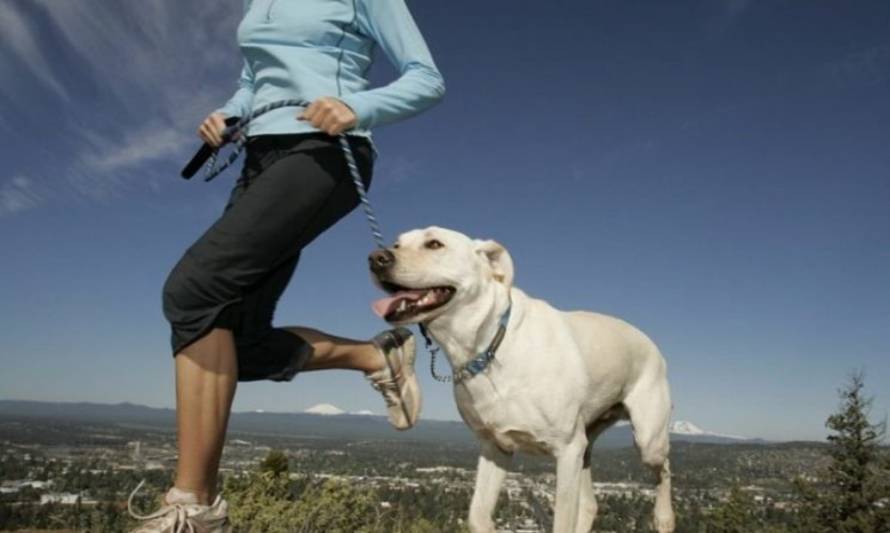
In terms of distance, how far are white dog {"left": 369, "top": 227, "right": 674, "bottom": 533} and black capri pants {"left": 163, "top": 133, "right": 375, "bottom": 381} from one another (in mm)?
A: 518

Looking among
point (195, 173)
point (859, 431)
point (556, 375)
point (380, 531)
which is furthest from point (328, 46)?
point (859, 431)

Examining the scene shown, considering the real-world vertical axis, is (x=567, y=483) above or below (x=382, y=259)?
below

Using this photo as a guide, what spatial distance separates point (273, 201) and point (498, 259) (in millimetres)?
1461

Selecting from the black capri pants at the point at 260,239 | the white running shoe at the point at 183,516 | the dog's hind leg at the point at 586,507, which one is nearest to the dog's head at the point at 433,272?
the black capri pants at the point at 260,239

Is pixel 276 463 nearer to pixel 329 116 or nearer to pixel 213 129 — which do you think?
pixel 213 129

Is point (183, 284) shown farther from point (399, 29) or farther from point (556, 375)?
point (556, 375)

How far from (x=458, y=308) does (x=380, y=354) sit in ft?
2.00

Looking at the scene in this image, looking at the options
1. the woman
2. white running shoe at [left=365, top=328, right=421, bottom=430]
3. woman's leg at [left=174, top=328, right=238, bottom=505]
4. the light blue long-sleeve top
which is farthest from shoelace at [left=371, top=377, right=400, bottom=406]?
the light blue long-sleeve top

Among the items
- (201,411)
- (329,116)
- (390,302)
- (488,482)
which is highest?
(329,116)

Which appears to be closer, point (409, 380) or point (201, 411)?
point (201, 411)

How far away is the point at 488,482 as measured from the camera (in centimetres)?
380

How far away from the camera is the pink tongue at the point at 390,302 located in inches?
132

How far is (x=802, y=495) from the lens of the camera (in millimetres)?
39688

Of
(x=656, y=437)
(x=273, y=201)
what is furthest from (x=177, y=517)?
(x=656, y=437)
